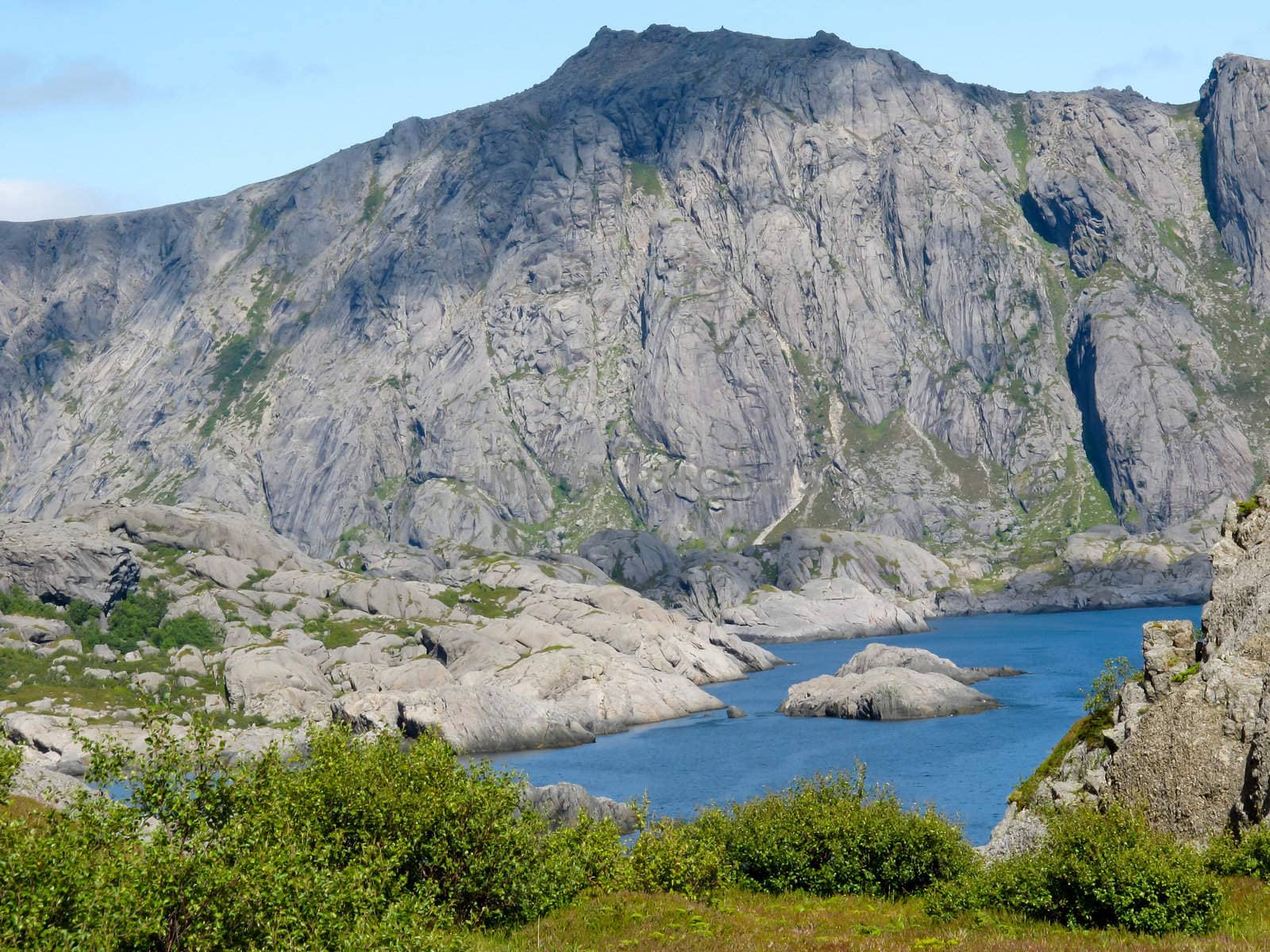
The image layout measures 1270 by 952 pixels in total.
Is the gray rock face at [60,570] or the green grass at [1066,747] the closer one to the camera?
the green grass at [1066,747]

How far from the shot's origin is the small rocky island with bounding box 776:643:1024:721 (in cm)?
14562

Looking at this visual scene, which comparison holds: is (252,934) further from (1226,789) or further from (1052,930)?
(1226,789)

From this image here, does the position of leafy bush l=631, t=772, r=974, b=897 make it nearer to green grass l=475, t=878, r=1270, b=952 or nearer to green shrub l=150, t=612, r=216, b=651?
green grass l=475, t=878, r=1270, b=952

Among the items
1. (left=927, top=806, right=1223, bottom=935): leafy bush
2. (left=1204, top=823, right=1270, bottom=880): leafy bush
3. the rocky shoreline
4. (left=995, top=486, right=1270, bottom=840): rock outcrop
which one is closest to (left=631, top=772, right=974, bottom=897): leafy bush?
(left=995, top=486, right=1270, bottom=840): rock outcrop

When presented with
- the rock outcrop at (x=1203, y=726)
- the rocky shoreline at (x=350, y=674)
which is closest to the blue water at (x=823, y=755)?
the rocky shoreline at (x=350, y=674)

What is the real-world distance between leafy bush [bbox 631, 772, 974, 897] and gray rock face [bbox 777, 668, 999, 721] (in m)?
103

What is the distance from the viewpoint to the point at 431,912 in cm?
2631

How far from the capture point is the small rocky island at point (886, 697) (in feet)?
478

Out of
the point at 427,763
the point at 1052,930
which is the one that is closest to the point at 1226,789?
the point at 1052,930

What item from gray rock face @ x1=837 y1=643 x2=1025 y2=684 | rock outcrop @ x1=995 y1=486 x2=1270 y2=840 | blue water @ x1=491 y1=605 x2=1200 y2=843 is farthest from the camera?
gray rock face @ x1=837 y1=643 x2=1025 y2=684

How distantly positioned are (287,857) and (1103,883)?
70.1 ft

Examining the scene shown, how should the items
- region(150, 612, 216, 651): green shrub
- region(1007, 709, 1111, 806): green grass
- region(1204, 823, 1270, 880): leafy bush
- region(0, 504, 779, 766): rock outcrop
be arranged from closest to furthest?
region(1204, 823, 1270, 880): leafy bush < region(1007, 709, 1111, 806): green grass < region(0, 504, 779, 766): rock outcrop < region(150, 612, 216, 651): green shrub

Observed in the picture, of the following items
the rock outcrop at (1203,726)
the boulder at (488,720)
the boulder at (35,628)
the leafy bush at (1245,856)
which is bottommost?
the boulder at (488,720)

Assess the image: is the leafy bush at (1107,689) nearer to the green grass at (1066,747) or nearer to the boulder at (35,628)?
the green grass at (1066,747)
